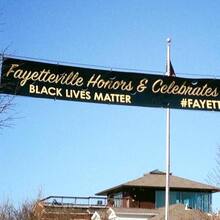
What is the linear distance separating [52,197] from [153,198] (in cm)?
1028

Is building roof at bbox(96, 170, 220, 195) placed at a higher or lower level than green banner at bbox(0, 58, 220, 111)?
higher

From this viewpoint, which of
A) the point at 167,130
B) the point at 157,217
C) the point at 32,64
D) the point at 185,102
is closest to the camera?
the point at 32,64

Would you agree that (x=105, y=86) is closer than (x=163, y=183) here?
Yes

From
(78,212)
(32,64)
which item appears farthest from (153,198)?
(32,64)

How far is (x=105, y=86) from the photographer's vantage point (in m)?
17.7

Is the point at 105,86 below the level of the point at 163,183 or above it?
below

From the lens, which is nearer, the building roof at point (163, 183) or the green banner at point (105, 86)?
the green banner at point (105, 86)

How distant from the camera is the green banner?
17009mm

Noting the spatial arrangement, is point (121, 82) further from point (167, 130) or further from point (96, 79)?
point (167, 130)

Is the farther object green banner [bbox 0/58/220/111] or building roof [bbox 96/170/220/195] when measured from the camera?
building roof [bbox 96/170/220/195]

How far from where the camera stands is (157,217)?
50.9 metres

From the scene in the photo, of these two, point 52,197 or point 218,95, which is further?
point 52,197

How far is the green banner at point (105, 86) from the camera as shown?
1701cm

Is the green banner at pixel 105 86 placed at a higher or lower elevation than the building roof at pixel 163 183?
lower
